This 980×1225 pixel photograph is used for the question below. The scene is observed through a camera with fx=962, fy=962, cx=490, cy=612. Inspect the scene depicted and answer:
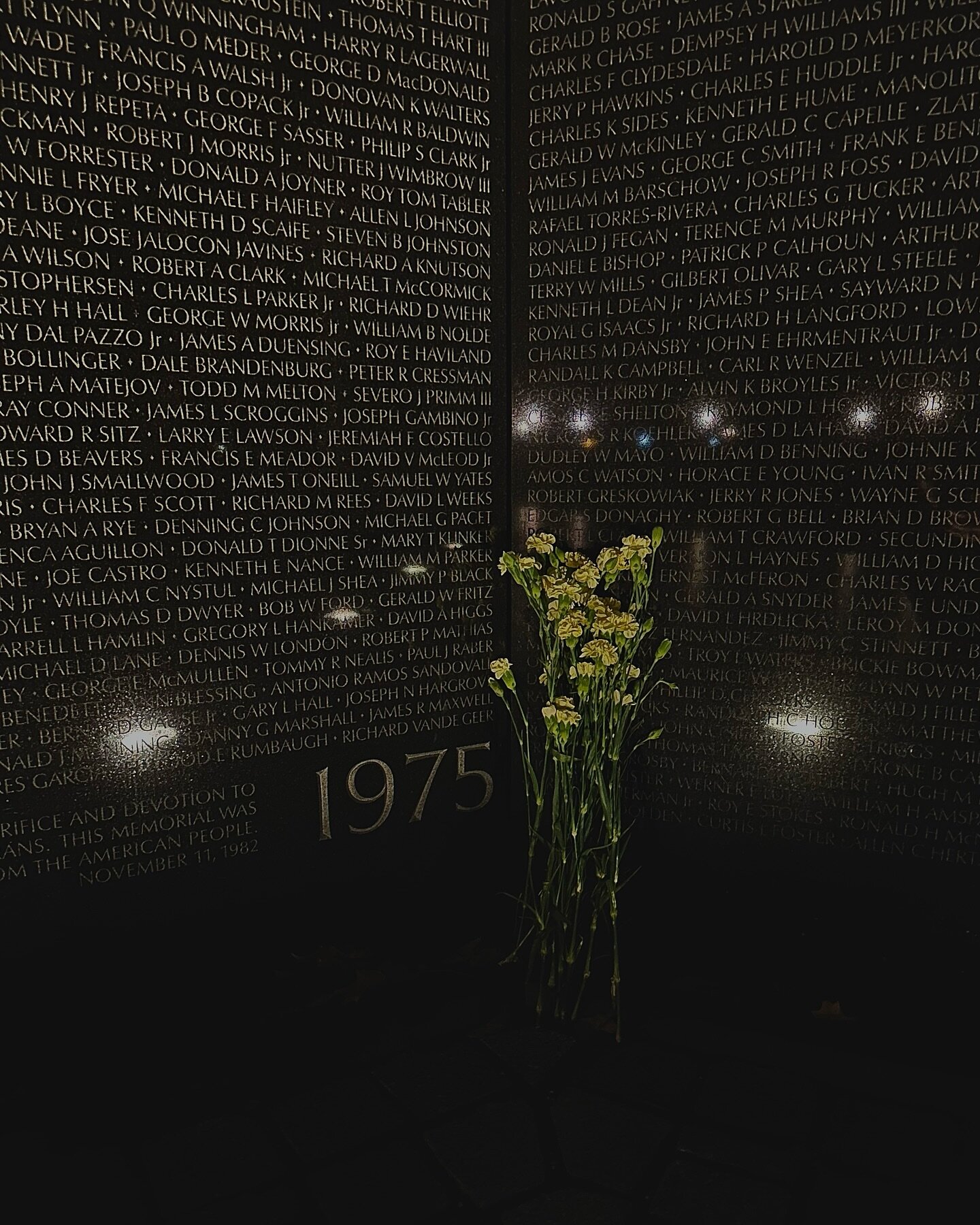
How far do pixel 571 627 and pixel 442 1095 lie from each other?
1.52 m

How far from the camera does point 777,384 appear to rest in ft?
11.6

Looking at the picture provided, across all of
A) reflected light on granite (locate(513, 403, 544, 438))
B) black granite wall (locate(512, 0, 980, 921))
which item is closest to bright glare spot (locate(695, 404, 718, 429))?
black granite wall (locate(512, 0, 980, 921))

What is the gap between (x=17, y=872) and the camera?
322 centimetres

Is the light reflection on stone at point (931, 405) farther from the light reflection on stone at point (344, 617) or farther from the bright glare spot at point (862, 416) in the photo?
the light reflection on stone at point (344, 617)

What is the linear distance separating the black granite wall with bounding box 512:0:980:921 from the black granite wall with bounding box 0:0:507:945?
32cm

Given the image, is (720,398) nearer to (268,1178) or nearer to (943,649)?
(943,649)

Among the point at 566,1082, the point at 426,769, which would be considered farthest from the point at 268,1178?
the point at 426,769

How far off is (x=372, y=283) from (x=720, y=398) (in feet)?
4.48

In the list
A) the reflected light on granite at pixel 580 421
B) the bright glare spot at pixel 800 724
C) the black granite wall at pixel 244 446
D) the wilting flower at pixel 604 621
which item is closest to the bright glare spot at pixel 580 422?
the reflected light on granite at pixel 580 421

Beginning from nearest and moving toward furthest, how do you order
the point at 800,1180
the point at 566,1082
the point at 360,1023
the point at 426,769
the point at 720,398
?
1. the point at 800,1180
2. the point at 566,1082
3. the point at 360,1023
4. the point at 720,398
5. the point at 426,769

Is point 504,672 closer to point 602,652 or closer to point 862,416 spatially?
point 602,652

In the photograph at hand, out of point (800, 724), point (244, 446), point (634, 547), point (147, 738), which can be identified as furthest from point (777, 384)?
point (147, 738)

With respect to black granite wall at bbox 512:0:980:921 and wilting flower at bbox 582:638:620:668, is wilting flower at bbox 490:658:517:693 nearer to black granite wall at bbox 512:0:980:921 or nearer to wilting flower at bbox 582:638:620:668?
wilting flower at bbox 582:638:620:668

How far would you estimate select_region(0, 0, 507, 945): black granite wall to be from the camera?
10.2ft
